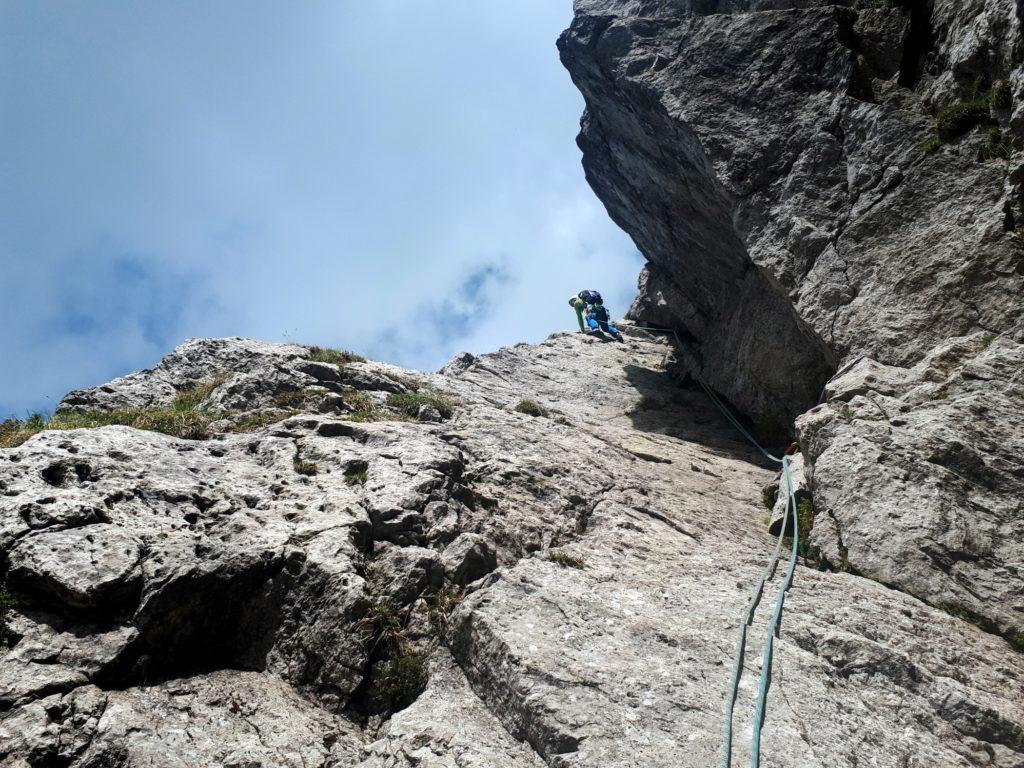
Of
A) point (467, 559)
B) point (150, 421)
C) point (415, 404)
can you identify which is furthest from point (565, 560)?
point (150, 421)

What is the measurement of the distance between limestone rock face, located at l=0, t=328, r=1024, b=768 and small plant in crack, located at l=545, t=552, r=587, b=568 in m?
0.07

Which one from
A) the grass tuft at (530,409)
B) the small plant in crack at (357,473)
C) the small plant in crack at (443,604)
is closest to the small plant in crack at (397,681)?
the small plant in crack at (443,604)

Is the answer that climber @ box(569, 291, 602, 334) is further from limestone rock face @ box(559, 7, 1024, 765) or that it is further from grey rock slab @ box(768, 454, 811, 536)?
grey rock slab @ box(768, 454, 811, 536)

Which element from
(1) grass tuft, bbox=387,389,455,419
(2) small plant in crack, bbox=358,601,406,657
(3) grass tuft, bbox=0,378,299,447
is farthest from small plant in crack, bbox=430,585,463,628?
(1) grass tuft, bbox=387,389,455,419

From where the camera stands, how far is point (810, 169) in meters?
19.3

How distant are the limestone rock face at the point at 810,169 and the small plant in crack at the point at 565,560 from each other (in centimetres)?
944

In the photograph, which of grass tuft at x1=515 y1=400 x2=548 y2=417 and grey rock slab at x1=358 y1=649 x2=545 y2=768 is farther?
grass tuft at x1=515 y1=400 x2=548 y2=417

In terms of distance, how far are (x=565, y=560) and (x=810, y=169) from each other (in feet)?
47.7

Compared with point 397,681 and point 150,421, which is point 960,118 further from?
point 150,421

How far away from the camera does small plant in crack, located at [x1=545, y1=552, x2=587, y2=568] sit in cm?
1198

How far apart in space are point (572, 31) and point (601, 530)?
22.8 m

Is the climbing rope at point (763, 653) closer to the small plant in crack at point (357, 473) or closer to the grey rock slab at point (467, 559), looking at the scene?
the grey rock slab at point (467, 559)

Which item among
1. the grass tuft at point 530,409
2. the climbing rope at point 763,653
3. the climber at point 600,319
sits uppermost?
the climber at point 600,319

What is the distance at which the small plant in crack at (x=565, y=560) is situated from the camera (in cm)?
1198
